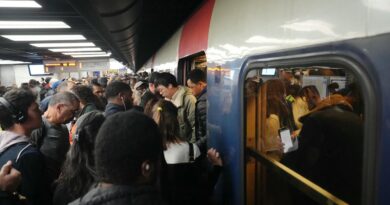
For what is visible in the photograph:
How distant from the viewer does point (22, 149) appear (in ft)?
5.73

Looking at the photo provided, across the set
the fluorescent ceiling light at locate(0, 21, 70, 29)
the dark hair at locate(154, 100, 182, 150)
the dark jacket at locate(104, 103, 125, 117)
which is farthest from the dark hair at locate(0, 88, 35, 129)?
the fluorescent ceiling light at locate(0, 21, 70, 29)

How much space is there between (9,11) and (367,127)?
425 centimetres

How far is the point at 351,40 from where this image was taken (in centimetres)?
92

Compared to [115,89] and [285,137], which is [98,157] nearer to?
[285,137]

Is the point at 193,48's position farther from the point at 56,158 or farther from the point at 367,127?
the point at 367,127

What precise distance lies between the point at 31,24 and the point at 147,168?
473 cm

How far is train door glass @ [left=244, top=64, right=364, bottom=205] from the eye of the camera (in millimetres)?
1309

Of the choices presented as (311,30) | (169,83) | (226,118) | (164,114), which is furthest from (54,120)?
(311,30)

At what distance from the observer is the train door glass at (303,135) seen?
131 cm

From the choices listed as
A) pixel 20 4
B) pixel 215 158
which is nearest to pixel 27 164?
pixel 215 158

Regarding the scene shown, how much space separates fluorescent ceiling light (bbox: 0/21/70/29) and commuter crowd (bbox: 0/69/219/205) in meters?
2.29

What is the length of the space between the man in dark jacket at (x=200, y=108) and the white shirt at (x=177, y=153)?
3.08ft

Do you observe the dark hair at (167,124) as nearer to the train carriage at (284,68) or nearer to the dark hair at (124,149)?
the train carriage at (284,68)

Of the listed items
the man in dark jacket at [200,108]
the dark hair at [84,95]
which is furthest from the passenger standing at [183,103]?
the dark hair at [84,95]
